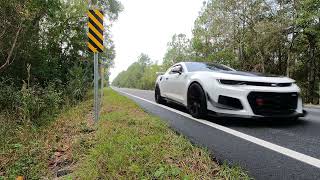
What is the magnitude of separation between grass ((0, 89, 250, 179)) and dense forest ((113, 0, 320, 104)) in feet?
61.8

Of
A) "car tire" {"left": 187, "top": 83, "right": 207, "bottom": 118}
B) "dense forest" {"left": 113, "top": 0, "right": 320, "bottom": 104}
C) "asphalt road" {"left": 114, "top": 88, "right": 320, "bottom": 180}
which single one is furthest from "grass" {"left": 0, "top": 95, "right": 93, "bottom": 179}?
"dense forest" {"left": 113, "top": 0, "right": 320, "bottom": 104}

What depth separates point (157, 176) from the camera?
253 centimetres

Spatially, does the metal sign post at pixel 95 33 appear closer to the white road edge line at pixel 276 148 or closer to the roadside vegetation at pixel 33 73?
the roadside vegetation at pixel 33 73

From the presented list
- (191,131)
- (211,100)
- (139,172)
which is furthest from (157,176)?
(211,100)

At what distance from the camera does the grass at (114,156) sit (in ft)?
8.71

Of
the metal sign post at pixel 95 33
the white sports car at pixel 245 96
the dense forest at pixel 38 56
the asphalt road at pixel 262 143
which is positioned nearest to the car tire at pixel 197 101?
the white sports car at pixel 245 96

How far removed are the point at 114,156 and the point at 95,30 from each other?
9.77 ft

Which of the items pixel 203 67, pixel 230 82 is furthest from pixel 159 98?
pixel 230 82

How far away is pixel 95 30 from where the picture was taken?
5.33 meters

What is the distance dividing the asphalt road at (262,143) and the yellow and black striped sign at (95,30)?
202 centimetres

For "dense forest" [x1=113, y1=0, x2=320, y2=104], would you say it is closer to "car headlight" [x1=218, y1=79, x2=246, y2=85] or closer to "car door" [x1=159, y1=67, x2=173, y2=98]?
"car door" [x1=159, y1=67, x2=173, y2=98]

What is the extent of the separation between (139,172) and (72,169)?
3.18 ft

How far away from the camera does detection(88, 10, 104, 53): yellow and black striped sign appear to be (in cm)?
531

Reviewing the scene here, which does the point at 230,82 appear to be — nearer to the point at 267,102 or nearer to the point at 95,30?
the point at 267,102
